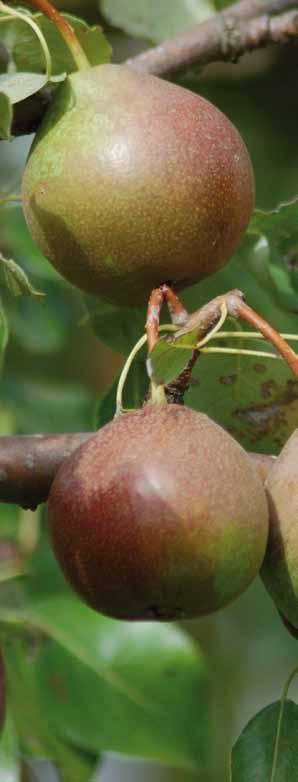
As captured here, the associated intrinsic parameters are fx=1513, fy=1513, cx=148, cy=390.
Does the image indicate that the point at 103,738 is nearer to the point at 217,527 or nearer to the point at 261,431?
the point at 261,431

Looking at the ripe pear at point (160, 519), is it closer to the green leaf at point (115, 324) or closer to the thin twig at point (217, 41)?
the green leaf at point (115, 324)

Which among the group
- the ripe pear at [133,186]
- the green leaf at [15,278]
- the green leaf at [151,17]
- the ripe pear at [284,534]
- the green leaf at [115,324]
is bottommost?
the green leaf at [115,324]

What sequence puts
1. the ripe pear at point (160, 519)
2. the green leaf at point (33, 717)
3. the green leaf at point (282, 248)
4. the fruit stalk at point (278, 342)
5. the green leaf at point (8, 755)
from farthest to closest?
the green leaf at point (33, 717), the green leaf at point (8, 755), the green leaf at point (282, 248), the fruit stalk at point (278, 342), the ripe pear at point (160, 519)

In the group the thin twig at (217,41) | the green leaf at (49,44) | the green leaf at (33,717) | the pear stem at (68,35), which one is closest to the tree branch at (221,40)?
the thin twig at (217,41)

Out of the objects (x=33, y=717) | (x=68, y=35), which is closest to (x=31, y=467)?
(x=68, y=35)

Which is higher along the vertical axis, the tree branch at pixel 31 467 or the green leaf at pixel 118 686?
the tree branch at pixel 31 467
